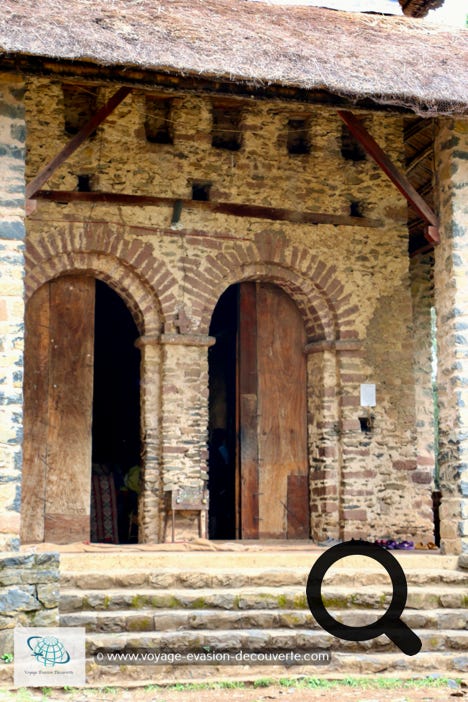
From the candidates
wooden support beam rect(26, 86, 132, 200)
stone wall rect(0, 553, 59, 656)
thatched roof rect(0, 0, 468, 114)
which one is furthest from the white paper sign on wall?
stone wall rect(0, 553, 59, 656)

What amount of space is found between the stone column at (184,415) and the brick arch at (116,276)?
0.32 metres

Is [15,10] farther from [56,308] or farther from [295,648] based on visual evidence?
[295,648]

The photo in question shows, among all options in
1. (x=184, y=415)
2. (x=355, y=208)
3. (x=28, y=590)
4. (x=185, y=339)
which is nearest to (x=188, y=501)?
(x=184, y=415)

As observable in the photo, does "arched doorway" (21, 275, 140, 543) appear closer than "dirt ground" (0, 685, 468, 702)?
No

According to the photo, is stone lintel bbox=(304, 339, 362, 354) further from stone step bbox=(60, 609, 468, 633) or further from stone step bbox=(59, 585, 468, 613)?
stone step bbox=(60, 609, 468, 633)

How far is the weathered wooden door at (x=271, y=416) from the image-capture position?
11.9 meters

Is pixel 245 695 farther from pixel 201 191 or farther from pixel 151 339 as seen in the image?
pixel 201 191

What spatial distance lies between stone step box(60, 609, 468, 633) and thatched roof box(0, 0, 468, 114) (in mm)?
4135

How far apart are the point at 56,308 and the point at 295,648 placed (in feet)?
16.5

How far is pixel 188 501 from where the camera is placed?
11.1 m

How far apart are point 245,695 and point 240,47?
17.1 ft

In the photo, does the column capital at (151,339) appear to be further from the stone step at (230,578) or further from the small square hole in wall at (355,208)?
the stone step at (230,578)

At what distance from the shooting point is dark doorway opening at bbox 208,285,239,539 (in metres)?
14.0

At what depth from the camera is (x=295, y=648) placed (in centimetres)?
775
